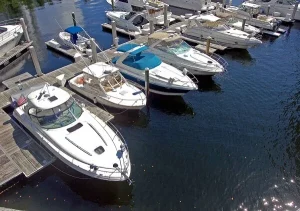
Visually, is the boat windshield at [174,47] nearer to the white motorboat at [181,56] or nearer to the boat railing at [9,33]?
the white motorboat at [181,56]

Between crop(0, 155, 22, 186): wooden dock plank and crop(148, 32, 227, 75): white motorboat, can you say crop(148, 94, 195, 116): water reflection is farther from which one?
crop(0, 155, 22, 186): wooden dock plank

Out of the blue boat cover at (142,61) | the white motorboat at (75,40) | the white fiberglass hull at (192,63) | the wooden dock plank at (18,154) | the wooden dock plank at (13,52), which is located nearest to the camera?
the wooden dock plank at (18,154)

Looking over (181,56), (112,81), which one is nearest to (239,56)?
(181,56)

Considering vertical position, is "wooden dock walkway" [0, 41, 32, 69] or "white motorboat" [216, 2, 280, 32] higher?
"white motorboat" [216, 2, 280, 32]

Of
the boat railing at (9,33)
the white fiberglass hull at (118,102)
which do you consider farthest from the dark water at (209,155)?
the boat railing at (9,33)

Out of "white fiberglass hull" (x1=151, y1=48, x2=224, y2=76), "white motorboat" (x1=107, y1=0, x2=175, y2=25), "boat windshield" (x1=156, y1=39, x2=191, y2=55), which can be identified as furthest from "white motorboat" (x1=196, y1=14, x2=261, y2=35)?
"white fiberglass hull" (x1=151, y1=48, x2=224, y2=76)

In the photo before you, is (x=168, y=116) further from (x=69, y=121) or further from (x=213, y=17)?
(x=213, y=17)

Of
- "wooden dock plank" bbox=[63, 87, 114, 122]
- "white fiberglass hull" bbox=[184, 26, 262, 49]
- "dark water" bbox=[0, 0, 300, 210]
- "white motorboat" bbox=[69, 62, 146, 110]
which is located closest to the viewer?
"dark water" bbox=[0, 0, 300, 210]
